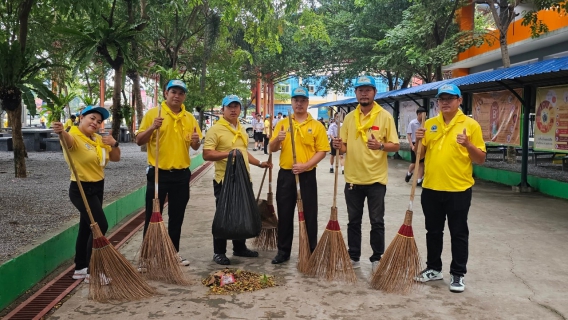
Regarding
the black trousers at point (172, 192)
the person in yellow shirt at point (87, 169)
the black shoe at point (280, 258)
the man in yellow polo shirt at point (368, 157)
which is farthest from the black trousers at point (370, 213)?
the person in yellow shirt at point (87, 169)

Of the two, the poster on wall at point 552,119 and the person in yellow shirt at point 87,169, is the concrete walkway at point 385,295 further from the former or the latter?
the poster on wall at point 552,119

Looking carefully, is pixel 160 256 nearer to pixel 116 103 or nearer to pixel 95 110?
pixel 95 110

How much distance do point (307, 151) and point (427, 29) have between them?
1287 centimetres

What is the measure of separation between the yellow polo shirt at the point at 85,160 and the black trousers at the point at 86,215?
0.06 meters

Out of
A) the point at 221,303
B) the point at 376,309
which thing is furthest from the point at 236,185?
the point at 376,309

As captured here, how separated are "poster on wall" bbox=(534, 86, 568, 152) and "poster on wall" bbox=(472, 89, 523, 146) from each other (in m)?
0.72

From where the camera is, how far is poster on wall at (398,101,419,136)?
1605 cm

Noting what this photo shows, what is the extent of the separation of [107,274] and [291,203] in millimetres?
1758

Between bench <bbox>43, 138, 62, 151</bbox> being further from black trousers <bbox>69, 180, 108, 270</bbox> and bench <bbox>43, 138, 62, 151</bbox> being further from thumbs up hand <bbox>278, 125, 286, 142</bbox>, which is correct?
thumbs up hand <bbox>278, 125, 286, 142</bbox>

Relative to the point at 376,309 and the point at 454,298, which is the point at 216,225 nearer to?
the point at 376,309

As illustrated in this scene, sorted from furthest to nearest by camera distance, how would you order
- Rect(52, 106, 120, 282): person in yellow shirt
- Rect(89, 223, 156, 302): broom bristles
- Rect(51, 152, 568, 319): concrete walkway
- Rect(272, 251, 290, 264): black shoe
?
Rect(272, 251, 290, 264): black shoe
Rect(52, 106, 120, 282): person in yellow shirt
Rect(89, 223, 156, 302): broom bristles
Rect(51, 152, 568, 319): concrete walkway

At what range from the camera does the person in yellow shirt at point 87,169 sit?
417 centimetres

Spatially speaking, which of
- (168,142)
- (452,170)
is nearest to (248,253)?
(168,142)

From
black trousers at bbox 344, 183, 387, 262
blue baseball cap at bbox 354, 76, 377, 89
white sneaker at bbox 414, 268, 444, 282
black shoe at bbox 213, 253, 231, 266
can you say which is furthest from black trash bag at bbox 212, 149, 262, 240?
white sneaker at bbox 414, 268, 444, 282
